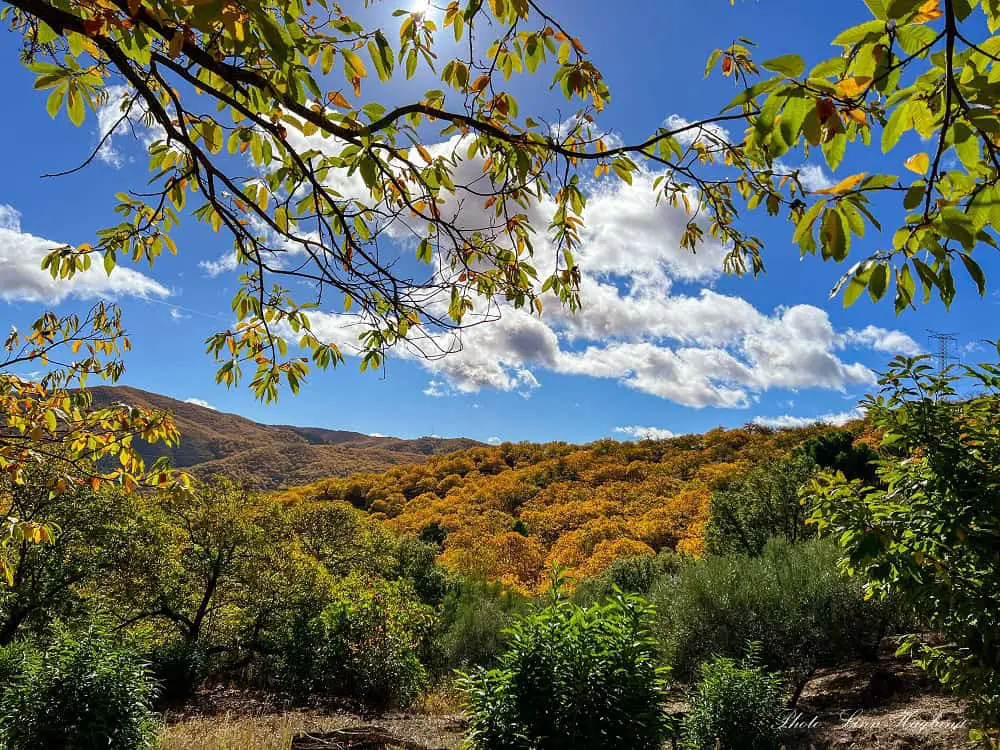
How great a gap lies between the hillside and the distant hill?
16630mm

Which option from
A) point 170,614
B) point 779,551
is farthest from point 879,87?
point 170,614

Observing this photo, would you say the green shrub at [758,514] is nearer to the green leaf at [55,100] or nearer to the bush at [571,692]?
the bush at [571,692]

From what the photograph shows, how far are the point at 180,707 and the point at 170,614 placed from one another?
1.93 metres

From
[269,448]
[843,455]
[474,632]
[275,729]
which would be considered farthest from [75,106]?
[269,448]

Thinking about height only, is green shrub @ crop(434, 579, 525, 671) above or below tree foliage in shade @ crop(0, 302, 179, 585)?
below

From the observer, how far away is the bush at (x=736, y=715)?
5273mm

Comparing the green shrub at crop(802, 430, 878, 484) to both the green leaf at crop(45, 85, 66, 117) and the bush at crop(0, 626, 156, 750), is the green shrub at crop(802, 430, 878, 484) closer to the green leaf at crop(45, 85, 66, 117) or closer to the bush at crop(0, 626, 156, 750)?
the bush at crop(0, 626, 156, 750)

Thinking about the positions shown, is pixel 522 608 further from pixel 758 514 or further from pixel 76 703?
pixel 76 703

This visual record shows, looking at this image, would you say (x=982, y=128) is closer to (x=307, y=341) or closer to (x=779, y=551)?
(x=307, y=341)

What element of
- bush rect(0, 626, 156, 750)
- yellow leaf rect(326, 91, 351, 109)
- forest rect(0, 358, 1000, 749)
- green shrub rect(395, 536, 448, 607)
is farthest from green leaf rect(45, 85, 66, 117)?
green shrub rect(395, 536, 448, 607)

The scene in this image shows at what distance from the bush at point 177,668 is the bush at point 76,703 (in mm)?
5773

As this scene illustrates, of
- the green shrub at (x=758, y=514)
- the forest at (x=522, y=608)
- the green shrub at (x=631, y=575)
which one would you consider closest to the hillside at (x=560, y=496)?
the forest at (x=522, y=608)

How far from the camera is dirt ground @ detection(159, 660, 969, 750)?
5.97m

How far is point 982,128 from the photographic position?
944 millimetres
